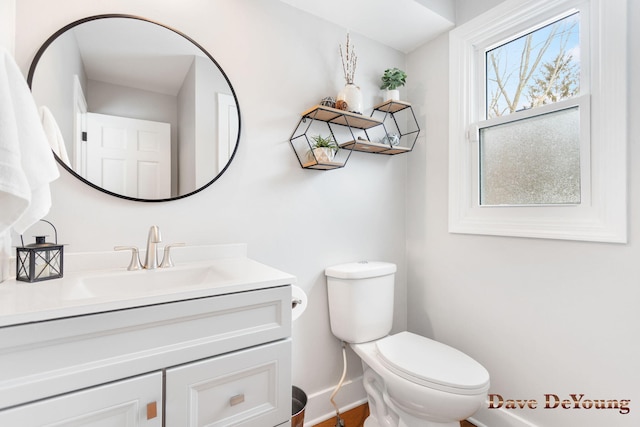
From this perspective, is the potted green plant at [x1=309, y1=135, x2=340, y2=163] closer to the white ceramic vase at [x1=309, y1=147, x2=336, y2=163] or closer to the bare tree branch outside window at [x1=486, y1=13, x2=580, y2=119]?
the white ceramic vase at [x1=309, y1=147, x2=336, y2=163]

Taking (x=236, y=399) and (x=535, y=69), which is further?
(x=535, y=69)

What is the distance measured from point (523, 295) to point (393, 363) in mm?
707

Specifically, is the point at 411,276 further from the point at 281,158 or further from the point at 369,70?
the point at 369,70

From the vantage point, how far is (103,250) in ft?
3.77

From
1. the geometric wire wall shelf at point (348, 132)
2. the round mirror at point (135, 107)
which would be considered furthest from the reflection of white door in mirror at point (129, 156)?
the geometric wire wall shelf at point (348, 132)

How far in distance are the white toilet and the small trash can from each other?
0.32 meters

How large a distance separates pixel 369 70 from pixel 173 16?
3.48 ft

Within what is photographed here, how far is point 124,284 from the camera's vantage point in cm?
106

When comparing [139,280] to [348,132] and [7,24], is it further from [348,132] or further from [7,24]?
[348,132]

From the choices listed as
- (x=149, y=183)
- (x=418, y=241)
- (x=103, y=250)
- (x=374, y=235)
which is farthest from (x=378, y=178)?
(x=103, y=250)

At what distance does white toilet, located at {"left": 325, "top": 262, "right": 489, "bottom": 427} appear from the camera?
1162 mm

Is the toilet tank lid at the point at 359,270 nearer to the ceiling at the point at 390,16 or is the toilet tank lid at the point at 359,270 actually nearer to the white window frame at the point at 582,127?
the white window frame at the point at 582,127

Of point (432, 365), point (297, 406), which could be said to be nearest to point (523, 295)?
point (432, 365)

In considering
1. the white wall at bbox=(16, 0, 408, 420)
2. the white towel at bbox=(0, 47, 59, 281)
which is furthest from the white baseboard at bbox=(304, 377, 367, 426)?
the white towel at bbox=(0, 47, 59, 281)
